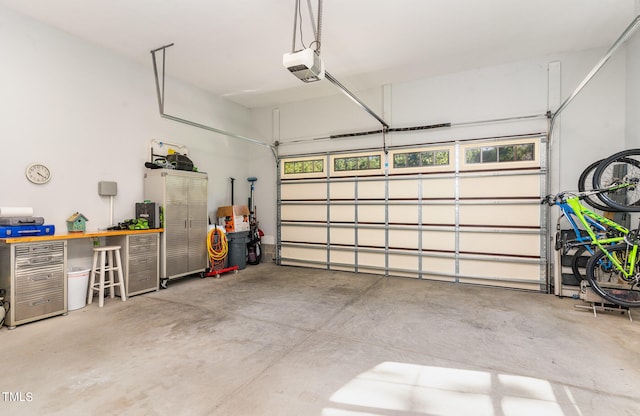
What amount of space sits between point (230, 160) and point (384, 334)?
5460 mm

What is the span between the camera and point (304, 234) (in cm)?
698

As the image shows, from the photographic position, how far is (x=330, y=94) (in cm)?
678

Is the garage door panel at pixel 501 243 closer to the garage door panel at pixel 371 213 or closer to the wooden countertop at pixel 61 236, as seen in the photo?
the garage door panel at pixel 371 213

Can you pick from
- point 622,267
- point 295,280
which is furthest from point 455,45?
point 295,280

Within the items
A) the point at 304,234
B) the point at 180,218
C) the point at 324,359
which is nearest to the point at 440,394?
the point at 324,359

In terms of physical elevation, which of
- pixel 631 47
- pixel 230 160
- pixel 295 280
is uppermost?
pixel 631 47

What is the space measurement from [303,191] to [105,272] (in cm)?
398

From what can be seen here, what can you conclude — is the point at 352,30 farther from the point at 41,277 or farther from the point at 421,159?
the point at 41,277

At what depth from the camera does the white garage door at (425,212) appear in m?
5.11

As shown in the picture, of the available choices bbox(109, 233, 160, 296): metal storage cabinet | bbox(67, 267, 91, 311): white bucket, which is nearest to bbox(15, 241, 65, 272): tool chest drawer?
bbox(67, 267, 91, 311): white bucket

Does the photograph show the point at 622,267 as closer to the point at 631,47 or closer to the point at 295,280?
the point at 631,47

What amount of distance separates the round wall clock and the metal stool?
43.4 inches

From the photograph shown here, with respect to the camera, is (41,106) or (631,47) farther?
(631,47)

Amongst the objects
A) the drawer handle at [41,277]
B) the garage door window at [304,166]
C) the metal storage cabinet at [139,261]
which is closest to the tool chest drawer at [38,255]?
the drawer handle at [41,277]
